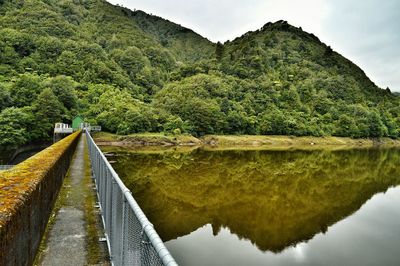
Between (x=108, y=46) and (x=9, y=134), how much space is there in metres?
→ 148

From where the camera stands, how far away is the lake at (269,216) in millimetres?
15578

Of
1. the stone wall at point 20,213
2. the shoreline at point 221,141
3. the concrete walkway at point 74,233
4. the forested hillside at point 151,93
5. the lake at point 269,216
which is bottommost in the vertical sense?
the lake at point 269,216

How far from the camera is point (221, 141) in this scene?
96125 mm

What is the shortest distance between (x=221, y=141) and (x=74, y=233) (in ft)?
290

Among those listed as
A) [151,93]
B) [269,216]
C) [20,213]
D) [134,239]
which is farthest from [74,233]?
[151,93]

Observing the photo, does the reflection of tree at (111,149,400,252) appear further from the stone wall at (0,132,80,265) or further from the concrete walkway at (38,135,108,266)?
the stone wall at (0,132,80,265)

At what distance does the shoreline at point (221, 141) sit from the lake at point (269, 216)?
42.2 metres

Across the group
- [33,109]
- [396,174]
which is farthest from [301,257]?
[33,109]

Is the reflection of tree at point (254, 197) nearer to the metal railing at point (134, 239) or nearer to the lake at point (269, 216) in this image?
the lake at point (269, 216)

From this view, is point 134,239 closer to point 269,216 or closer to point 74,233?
point 74,233

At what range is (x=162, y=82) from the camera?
6634 inches

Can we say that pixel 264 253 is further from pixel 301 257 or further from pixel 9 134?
pixel 9 134

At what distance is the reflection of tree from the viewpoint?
1833 cm

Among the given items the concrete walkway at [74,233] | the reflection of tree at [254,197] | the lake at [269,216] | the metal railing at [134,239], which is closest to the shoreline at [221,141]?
the reflection of tree at [254,197]
